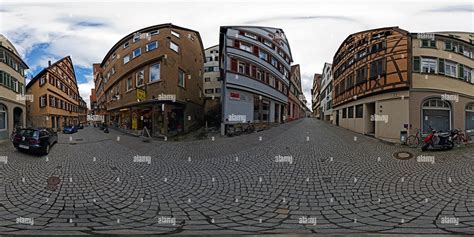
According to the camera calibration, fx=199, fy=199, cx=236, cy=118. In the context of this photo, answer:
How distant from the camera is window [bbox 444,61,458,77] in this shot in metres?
2.02

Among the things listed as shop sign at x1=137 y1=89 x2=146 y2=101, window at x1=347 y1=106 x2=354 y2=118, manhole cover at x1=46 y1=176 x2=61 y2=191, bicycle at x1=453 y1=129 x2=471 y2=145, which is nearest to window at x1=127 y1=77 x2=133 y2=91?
shop sign at x1=137 y1=89 x2=146 y2=101

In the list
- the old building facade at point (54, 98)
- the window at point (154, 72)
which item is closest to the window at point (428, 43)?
the window at point (154, 72)

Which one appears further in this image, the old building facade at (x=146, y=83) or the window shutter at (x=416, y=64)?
the window shutter at (x=416, y=64)

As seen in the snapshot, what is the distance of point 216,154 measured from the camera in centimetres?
248

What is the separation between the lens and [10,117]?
5.63 ft

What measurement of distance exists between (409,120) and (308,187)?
4.11ft

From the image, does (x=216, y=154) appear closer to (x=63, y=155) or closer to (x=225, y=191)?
(x=225, y=191)

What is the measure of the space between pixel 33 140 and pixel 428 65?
3838 millimetres

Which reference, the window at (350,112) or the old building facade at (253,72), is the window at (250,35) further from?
the window at (350,112)

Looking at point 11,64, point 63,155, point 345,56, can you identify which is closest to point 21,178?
point 63,155

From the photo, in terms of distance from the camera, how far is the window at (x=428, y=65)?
2016 millimetres

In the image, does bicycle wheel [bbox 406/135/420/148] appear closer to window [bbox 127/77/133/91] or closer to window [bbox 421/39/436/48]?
window [bbox 421/39/436/48]

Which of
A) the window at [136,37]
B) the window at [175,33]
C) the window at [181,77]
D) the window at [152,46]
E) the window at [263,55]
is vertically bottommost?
the window at [181,77]

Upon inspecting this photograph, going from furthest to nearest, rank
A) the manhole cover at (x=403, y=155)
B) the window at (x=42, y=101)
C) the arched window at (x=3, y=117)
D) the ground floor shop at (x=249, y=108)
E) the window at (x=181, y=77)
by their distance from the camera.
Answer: the ground floor shop at (x=249, y=108), the manhole cover at (x=403, y=155), the window at (x=181, y=77), the window at (x=42, y=101), the arched window at (x=3, y=117)
